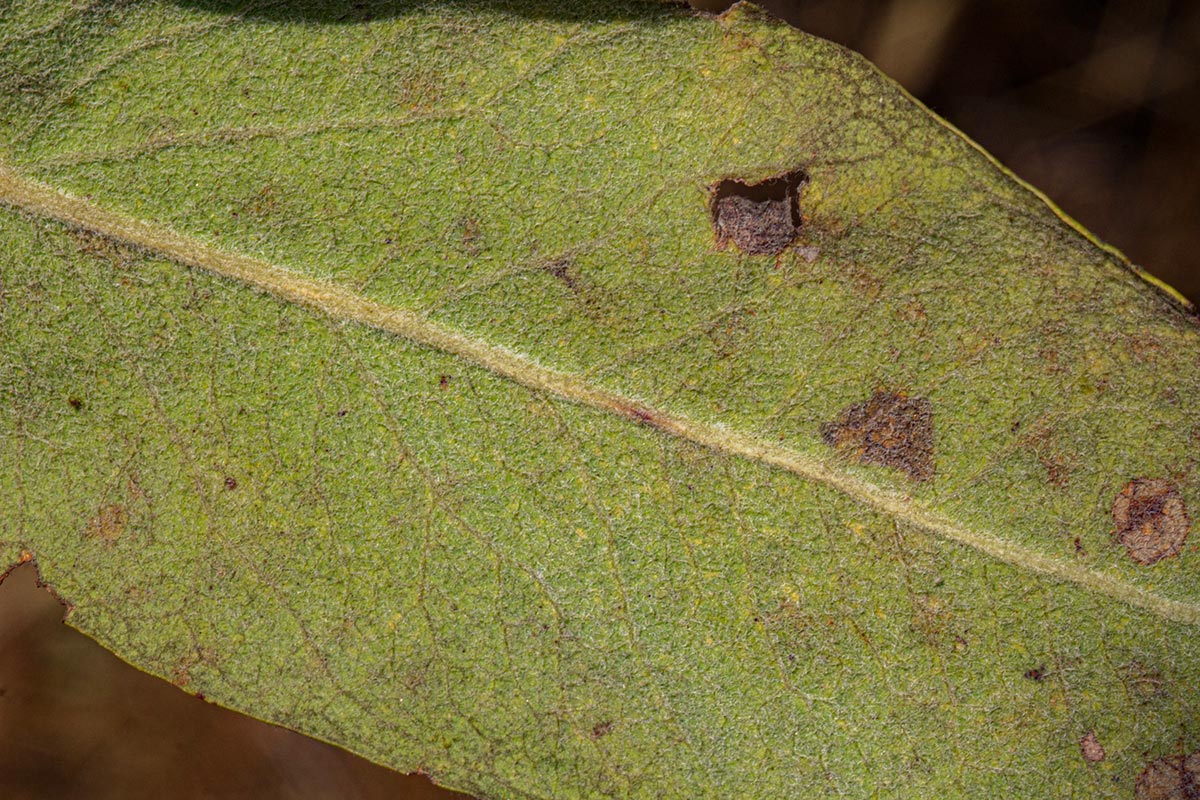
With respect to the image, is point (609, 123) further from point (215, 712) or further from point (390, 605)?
point (215, 712)

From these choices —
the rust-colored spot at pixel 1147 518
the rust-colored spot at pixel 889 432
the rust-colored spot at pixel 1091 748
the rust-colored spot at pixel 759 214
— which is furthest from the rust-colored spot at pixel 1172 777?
the rust-colored spot at pixel 759 214

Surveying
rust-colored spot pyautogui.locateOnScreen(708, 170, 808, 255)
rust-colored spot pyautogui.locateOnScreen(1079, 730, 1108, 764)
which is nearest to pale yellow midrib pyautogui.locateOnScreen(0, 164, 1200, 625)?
rust-colored spot pyautogui.locateOnScreen(1079, 730, 1108, 764)

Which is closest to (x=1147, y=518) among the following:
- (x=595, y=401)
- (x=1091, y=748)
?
(x=1091, y=748)

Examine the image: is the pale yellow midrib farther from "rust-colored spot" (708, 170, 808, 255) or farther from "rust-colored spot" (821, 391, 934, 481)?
"rust-colored spot" (708, 170, 808, 255)

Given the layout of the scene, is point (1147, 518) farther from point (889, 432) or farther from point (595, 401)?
point (595, 401)

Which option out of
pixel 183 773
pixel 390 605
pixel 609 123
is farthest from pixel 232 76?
pixel 183 773
